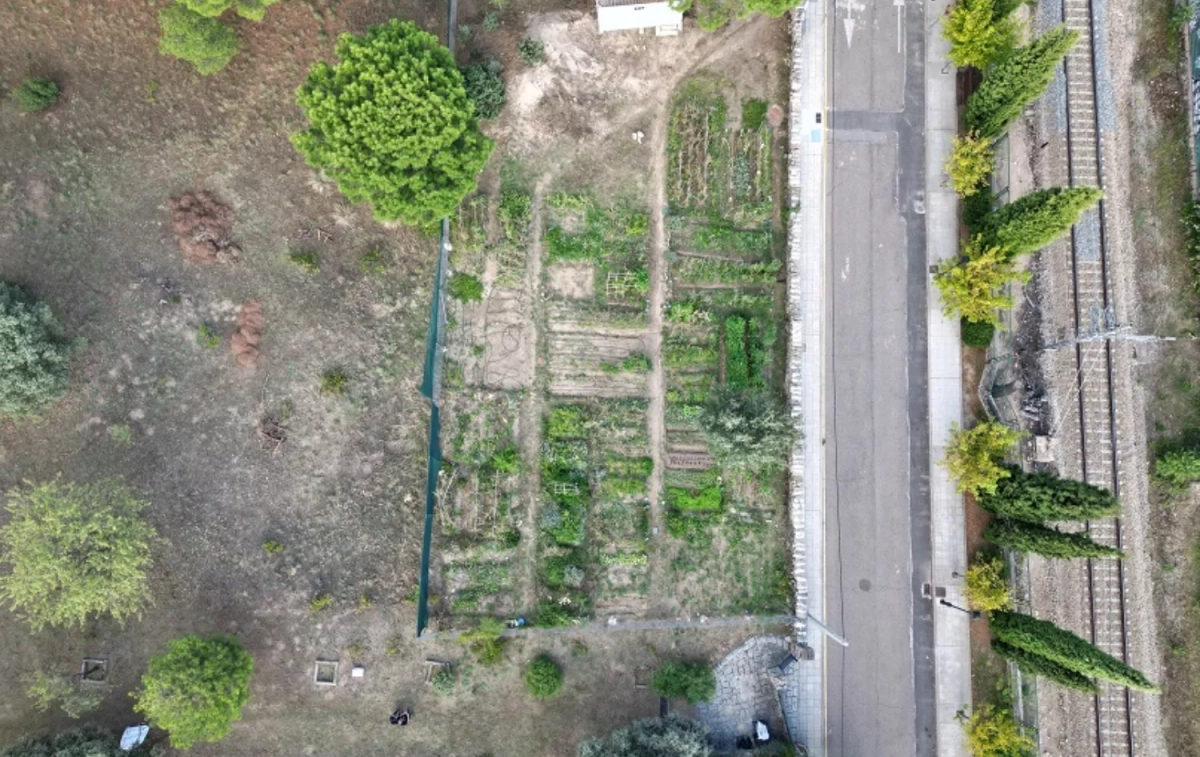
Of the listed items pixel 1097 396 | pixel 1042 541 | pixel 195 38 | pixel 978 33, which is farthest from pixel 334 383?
pixel 1097 396

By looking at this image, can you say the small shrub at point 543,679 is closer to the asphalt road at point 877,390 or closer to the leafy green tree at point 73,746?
the asphalt road at point 877,390

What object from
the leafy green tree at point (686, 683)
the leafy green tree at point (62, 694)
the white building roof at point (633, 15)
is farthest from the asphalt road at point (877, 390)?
the leafy green tree at point (62, 694)

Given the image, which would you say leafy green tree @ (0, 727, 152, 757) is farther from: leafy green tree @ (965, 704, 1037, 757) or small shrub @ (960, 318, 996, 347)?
small shrub @ (960, 318, 996, 347)

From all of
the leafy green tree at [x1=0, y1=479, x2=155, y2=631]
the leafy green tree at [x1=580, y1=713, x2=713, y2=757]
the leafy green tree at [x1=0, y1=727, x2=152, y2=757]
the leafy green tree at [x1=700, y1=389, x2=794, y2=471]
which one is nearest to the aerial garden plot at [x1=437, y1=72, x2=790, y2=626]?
the leafy green tree at [x1=700, y1=389, x2=794, y2=471]

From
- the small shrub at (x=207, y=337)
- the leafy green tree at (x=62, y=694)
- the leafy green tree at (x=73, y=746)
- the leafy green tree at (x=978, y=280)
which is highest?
the leafy green tree at (x=978, y=280)

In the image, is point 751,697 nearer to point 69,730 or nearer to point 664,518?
point 664,518

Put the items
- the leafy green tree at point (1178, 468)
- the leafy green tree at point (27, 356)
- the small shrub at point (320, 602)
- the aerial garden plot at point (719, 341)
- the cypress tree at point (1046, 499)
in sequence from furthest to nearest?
the aerial garden plot at point (719, 341) < the small shrub at point (320, 602) < the leafy green tree at point (1178, 468) < the leafy green tree at point (27, 356) < the cypress tree at point (1046, 499)

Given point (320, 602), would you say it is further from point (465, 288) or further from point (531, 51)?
point (531, 51)

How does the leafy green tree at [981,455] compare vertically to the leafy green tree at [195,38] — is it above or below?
below
